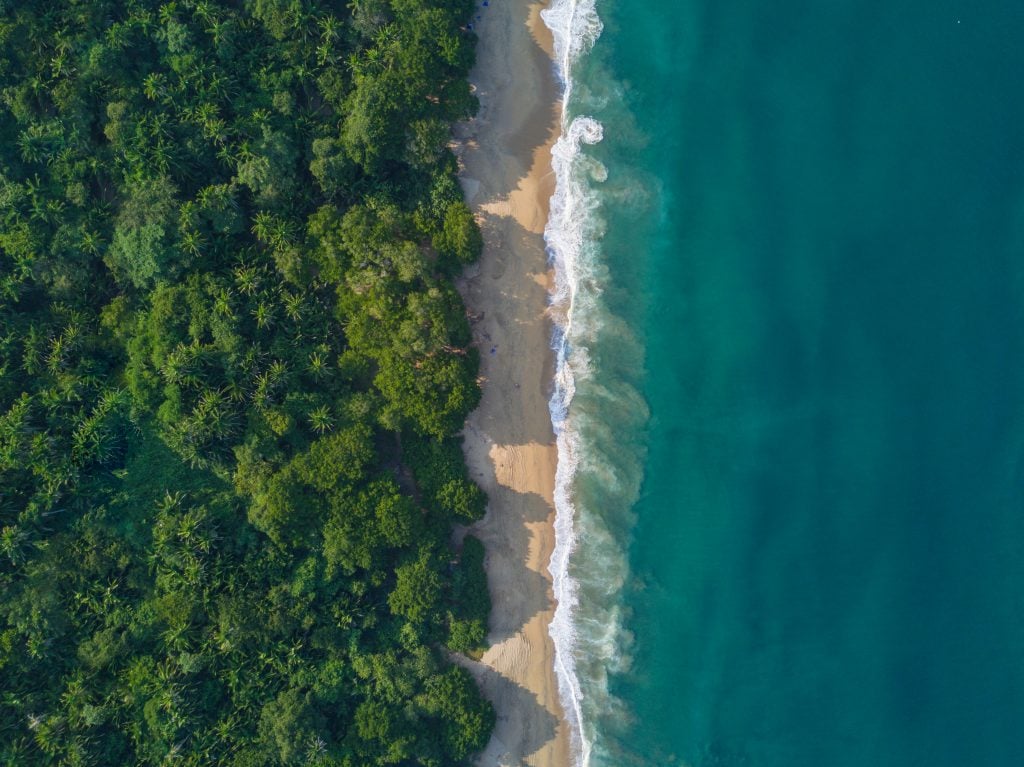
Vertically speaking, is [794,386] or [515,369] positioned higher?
[794,386]

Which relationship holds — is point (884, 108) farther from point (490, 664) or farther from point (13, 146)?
point (13, 146)

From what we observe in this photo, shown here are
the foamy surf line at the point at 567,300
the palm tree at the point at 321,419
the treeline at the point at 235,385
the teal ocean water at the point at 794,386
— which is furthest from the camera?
the foamy surf line at the point at 567,300

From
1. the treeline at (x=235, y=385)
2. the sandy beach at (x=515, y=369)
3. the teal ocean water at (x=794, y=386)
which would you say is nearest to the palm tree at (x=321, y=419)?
the treeline at (x=235, y=385)

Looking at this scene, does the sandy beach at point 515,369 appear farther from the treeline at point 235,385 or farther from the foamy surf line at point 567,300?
the treeline at point 235,385

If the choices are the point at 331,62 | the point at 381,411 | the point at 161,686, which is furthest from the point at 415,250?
the point at 161,686

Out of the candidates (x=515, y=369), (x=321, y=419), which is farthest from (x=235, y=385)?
(x=515, y=369)

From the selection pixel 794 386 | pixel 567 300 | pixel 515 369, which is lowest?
pixel 515 369

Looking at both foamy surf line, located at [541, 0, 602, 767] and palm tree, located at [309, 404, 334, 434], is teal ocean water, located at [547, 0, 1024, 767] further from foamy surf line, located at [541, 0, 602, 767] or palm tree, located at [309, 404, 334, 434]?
palm tree, located at [309, 404, 334, 434]

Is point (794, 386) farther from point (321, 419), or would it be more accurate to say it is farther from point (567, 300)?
point (321, 419)
